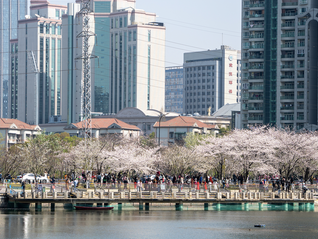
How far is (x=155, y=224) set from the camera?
2378 inches

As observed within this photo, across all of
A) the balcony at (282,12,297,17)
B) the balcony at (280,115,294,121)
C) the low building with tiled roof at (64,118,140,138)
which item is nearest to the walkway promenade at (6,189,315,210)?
the balcony at (280,115,294,121)

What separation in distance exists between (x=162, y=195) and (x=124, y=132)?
103 metres

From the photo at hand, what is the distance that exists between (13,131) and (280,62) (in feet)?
303

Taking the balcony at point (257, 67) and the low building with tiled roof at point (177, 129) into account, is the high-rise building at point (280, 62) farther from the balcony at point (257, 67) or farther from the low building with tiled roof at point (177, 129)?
the low building with tiled roof at point (177, 129)

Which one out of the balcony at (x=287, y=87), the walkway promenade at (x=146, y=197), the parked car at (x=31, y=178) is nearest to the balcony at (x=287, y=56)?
the balcony at (x=287, y=87)

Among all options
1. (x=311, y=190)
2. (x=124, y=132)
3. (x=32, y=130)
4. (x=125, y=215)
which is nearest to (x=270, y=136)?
(x=311, y=190)

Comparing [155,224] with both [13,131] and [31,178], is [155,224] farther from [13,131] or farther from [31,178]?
[13,131]

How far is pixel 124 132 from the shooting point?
174 meters

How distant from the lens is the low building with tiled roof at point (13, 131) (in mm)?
182125

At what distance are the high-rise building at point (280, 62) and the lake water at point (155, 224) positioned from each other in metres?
59.9

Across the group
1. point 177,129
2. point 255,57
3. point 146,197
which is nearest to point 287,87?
point 255,57

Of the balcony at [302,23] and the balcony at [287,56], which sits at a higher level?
the balcony at [302,23]

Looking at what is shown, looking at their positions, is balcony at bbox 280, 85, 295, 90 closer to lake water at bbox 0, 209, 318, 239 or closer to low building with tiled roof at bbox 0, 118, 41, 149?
lake water at bbox 0, 209, 318, 239

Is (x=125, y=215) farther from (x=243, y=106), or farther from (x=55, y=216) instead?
(x=243, y=106)
